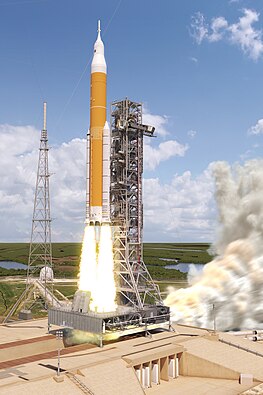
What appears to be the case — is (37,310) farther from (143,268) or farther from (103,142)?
(103,142)

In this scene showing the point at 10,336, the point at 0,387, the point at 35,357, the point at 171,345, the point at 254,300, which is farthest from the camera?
the point at 254,300

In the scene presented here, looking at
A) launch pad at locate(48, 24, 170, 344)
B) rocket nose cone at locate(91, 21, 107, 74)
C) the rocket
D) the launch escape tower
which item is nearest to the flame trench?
launch pad at locate(48, 24, 170, 344)

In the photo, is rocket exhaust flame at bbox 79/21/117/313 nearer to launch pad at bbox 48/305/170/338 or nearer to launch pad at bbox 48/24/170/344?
launch pad at bbox 48/24/170/344

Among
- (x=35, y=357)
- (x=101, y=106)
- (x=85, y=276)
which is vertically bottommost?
(x=35, y=357)

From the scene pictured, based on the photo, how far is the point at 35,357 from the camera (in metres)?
40.7

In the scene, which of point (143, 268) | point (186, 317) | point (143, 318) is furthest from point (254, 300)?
point (143, 318)

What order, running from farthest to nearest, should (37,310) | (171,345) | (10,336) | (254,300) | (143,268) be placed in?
(37,310) < (254,300) < (143,268) < (10,336) < (171,345)

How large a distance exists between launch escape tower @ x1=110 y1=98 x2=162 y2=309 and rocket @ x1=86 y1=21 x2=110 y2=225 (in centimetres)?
739

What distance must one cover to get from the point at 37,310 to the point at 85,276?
101ft

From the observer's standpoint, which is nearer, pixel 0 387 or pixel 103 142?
pixel 0 387

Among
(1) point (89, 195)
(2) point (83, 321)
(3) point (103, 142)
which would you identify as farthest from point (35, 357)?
(3) point (103, 142)

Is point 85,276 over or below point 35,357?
over

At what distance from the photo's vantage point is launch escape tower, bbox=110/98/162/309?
5491cm

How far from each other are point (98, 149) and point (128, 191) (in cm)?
977
